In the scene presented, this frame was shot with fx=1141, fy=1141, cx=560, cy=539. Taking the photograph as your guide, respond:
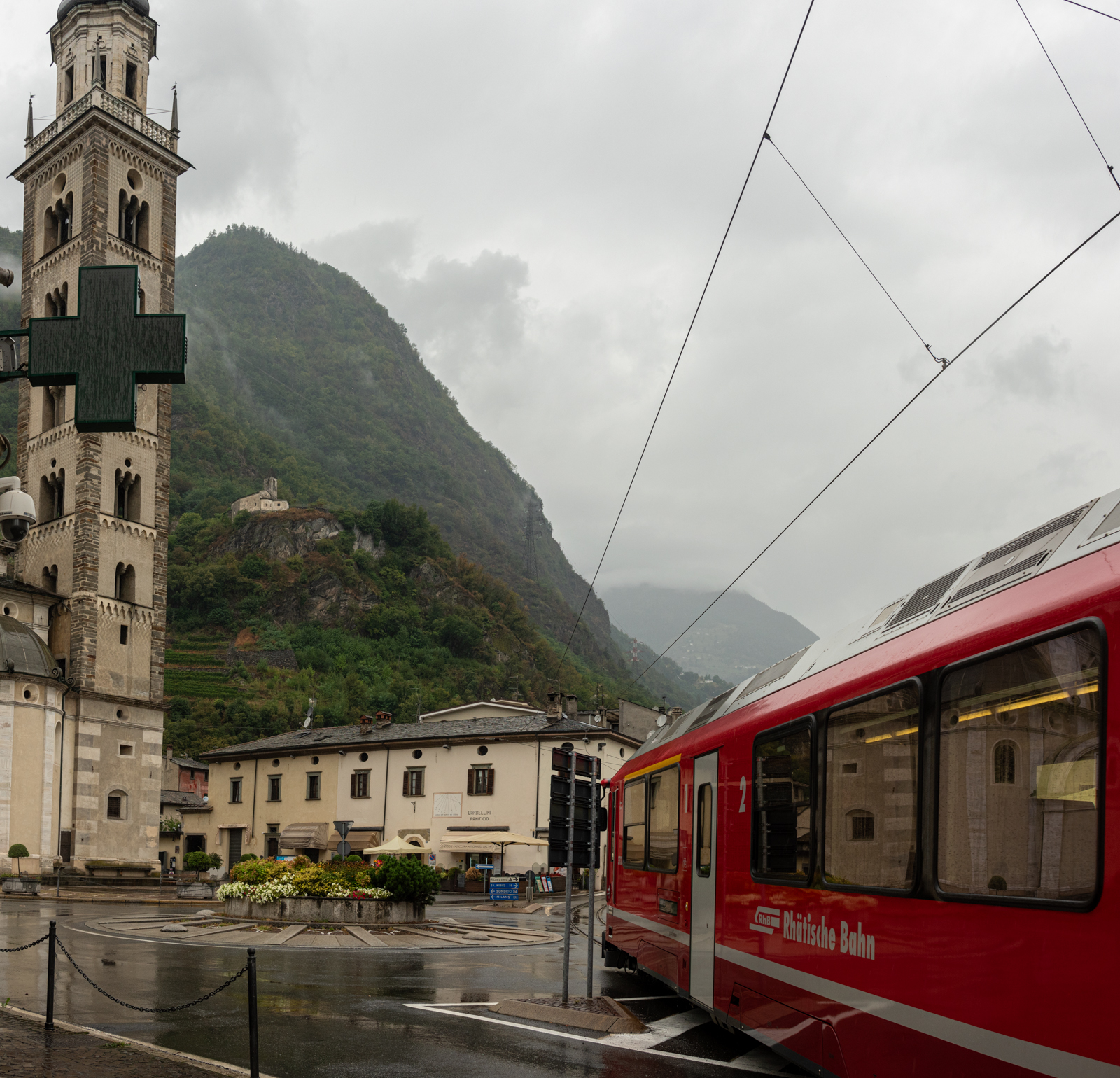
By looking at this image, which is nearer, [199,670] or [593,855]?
[593,855]

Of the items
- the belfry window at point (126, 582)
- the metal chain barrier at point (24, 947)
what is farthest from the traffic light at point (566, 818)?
the belfry window at point (126, 582)

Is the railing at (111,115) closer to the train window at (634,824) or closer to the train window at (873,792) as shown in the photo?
the train window at (634,824)

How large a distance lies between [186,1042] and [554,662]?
4635 inches

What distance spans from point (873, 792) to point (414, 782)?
1932 inches

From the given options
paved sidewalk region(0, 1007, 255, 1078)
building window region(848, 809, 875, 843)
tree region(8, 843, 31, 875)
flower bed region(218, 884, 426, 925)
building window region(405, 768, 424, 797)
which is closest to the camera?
building window region(848, 809, 875, 843)

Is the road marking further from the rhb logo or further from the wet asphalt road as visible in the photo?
the rhb logo

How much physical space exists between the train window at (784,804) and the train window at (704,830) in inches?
57.9

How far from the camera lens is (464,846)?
4956 cm

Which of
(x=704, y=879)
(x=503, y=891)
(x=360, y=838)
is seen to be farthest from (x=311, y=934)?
(x=360, y=838)

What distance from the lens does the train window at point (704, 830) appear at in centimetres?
1056

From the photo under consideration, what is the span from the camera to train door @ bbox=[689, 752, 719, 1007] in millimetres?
10336

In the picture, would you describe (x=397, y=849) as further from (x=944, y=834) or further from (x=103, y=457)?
(x=944, y=834)

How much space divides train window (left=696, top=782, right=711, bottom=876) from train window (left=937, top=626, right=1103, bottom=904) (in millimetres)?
4850

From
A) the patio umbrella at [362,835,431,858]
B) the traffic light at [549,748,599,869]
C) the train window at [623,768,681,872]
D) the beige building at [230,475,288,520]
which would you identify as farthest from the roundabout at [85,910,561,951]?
the beige building at [230,475,288,520]
